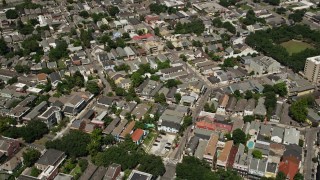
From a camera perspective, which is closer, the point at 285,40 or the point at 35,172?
the point at 35,172

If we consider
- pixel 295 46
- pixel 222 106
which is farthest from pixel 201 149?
pixel 295 46

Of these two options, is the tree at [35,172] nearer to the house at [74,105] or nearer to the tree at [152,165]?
the tree at [152,165]

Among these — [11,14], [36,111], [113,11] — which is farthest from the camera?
[113,11]

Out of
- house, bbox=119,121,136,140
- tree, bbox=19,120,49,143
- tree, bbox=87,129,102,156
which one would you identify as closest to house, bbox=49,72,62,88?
tree, bbox=19,120,49,143

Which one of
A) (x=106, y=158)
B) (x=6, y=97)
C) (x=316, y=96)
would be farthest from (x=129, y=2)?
(x=106, y=158)

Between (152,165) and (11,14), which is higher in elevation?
(152,165)

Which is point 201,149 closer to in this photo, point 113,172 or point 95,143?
point 113,172

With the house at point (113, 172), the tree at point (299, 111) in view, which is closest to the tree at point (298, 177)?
the tree at point (299, 111)
